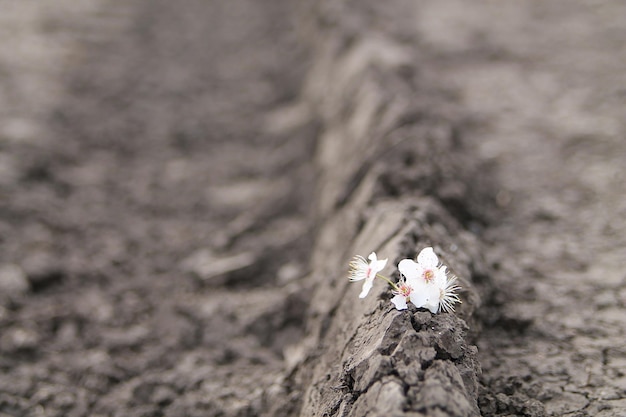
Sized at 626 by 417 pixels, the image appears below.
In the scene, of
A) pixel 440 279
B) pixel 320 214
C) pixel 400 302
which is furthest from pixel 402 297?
pixel 320 214

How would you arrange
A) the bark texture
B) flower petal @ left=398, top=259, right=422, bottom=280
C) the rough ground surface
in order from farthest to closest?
1. the rough ground surface
2. flower petal @ left=398, top=259, right=422, bottom=280
3. the bark texture

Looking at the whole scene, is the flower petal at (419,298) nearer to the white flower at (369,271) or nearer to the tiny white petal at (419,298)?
the tiny white petal at (419,298)

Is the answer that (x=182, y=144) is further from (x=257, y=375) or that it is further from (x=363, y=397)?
(x=363, y=397)

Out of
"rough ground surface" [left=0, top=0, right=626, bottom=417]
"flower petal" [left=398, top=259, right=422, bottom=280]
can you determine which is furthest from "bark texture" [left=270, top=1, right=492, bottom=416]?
"flower petal" [left=398, top=259, right=422, bottom=280]

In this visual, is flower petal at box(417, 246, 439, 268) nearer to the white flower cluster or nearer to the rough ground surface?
the white flower cluster

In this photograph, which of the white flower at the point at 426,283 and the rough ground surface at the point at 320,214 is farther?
the rough ground surface at the point at 320,214

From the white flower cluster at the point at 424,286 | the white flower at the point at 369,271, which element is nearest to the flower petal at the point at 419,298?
the white flower cluster at the point at 424,286

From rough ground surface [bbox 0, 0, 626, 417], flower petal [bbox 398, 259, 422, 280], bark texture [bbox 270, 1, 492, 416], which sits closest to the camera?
bark texture [bbox 270, 1, 492, 416]

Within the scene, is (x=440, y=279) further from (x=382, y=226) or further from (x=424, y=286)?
(x=382, y=226)

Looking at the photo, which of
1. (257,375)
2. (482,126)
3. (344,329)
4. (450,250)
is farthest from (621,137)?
(257,375)
